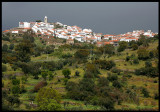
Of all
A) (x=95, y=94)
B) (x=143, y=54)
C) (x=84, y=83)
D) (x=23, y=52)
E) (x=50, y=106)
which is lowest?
(x=95, y=94)

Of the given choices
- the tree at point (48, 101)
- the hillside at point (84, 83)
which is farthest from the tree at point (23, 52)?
the tree at point (48, 101)

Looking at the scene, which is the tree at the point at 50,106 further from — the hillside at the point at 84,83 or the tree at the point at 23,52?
the tree at the point at 23,52

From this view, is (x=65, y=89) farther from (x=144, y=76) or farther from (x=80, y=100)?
(x=144, y=76)

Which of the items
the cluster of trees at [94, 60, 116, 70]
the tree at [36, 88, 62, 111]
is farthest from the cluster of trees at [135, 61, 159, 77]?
the tree at [36, 88, 62, 111]

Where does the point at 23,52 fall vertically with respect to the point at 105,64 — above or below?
above

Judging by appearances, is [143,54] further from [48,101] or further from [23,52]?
[48,101]

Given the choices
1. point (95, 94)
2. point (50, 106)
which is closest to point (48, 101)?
point (50, 106)

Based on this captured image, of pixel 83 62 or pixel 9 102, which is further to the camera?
pixel 83 62

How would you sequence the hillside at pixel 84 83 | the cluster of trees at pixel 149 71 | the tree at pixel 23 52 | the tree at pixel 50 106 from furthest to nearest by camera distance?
the tree at pixel 23 52
the cluster of trees at pixel 149 71
the hillside at pixel 84 83
the tree at pixel 50 106

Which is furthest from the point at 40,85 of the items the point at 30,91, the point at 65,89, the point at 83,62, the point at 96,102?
the point at 83,62

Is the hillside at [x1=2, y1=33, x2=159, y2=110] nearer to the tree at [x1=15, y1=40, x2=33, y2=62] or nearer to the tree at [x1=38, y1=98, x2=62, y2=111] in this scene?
the tree at [x1=15, y1=40, x2=33, y2=62]

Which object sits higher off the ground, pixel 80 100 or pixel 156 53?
pixel 156 53
